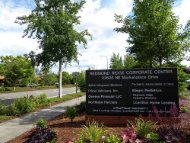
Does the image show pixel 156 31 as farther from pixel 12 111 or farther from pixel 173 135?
pixel 173 135

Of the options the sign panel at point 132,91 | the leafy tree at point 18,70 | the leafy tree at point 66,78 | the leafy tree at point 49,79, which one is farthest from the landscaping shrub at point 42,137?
the leafy tree at point 66,78

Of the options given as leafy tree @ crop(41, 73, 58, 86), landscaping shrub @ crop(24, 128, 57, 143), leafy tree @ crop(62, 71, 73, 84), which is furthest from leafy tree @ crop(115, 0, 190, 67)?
leafy tree @ crop(62, 71, 73, 84)

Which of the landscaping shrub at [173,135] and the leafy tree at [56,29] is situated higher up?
the leafy tree at [56,29]

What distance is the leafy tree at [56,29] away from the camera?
28812mm

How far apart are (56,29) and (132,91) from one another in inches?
731

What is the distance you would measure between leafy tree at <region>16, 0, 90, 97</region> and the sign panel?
16795 millimetres

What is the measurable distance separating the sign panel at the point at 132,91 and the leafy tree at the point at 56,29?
16.8m

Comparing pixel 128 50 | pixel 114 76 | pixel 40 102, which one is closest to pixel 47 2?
pixel 40 102

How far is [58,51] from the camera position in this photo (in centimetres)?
2972

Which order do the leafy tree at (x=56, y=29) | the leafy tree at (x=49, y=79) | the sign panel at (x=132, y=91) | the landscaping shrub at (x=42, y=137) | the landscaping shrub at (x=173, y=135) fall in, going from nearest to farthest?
the landscaping shrub at (x=173, y=135)
the landscaping shrub at (x=42, y=137)
the sign panel at (x=132, y=91)
the leafy tree at (x=56, y=29)
the leafy tree at (x=49, y=79)

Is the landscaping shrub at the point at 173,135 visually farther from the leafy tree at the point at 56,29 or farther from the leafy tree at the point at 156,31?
the leafy tree at the point at 56,29

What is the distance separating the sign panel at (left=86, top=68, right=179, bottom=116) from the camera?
1163 centimetres

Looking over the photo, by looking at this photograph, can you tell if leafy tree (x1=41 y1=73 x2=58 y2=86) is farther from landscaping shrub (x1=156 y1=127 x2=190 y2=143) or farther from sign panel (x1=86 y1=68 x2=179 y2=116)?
landscaping shrub (x1=156 y1=127 x2=190 y2=143)

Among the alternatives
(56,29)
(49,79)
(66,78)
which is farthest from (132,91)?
(66,78)
